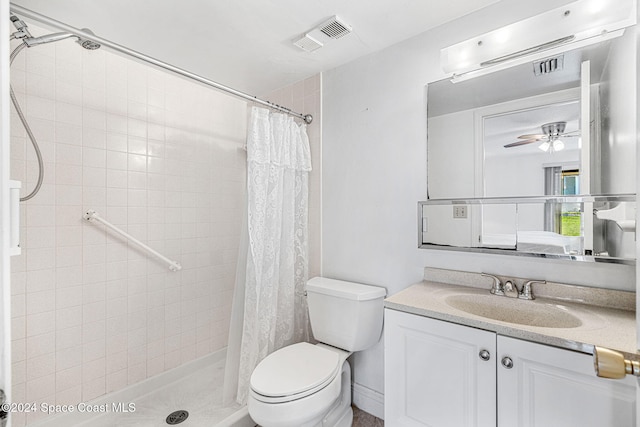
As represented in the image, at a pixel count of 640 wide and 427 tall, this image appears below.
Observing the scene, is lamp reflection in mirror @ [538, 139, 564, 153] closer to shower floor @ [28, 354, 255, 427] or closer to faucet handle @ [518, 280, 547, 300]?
faucet handle @ [518, 280, 547, 300]

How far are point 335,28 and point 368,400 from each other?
215 cm

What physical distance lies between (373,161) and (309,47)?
0.76 meters

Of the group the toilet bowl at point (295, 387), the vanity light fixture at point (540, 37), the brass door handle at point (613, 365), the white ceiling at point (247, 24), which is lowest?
the toilet bowl at point (295, 387)

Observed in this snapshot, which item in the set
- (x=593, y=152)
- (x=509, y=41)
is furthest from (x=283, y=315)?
(x=509, y=41)

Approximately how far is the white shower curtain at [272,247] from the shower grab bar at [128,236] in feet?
2.00

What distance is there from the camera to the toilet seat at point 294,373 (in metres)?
1.29

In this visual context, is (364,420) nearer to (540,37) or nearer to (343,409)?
(343,409)

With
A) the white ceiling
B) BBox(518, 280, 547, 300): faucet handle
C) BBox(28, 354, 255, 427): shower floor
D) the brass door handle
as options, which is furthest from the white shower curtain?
the brass door handle

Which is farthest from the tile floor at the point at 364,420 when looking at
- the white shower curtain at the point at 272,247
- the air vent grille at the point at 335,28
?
the air vent grille at the point at 335,28

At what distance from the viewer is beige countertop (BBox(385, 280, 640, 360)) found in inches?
35.4

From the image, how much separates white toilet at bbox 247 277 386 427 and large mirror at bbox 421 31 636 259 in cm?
54

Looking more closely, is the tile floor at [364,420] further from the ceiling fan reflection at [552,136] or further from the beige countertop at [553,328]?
the ceiling fan reflection at [552,136]

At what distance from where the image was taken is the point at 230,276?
2.50 m

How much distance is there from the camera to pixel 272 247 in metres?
1.83
